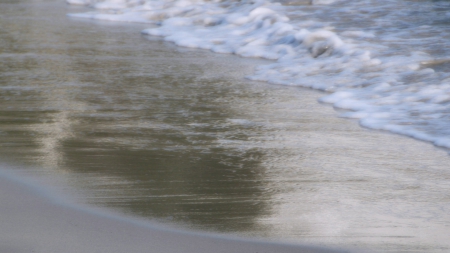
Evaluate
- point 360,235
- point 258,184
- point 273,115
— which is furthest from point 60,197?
point 273,115

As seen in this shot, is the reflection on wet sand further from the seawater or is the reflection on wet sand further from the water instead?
the seawater

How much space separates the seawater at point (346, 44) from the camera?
4559mm

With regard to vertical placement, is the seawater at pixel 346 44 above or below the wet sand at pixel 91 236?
below

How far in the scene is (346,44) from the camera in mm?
6633

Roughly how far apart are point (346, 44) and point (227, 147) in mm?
3472

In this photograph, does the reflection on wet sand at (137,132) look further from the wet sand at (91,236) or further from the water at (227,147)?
the wet sand at (91,236)

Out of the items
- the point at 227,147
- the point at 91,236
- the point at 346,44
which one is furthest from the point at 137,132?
the point at 346,44

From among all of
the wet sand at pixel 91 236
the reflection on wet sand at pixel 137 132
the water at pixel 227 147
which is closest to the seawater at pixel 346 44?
the water at pixel 227 147

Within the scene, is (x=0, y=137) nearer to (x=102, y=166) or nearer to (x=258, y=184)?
(x=102, y=166)

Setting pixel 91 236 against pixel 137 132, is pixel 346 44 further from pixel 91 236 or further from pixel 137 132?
pixel 91 236

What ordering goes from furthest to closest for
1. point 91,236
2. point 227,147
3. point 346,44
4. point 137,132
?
point 346,44 < point 137,132 < point 227,147 < point 91,236

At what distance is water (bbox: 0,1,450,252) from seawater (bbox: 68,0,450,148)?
53mm

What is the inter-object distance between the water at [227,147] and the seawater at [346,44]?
0.17 feet

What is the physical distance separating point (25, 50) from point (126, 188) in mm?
4173
